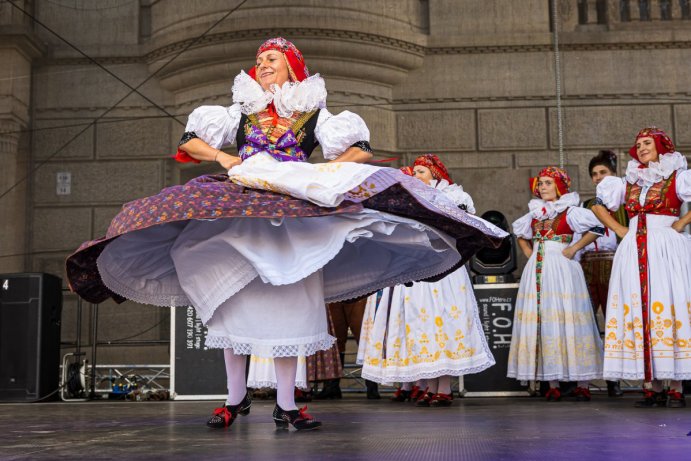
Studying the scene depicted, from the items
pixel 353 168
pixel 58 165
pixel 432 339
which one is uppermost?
pixel 58 165

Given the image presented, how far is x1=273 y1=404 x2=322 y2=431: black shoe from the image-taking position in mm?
3041

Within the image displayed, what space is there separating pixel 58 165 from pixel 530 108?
397 centimetres

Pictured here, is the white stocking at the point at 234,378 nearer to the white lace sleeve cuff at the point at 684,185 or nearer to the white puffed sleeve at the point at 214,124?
the white puffed sleeve at the point at 214,124

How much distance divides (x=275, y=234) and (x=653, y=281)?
2.33 meters

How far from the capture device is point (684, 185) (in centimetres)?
442

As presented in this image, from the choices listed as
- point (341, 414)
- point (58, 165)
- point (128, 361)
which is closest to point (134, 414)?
point (341, 414)

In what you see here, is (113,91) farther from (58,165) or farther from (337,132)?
(337,132)

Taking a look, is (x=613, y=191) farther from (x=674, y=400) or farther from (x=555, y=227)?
(x=674, y=400)

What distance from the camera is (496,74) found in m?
7.48

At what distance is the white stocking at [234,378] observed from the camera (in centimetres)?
319

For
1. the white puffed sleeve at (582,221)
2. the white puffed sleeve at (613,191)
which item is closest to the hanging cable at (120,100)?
the white puffed sleeve at (582,221)

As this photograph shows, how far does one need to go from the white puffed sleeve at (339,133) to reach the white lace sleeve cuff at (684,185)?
78.2 inches

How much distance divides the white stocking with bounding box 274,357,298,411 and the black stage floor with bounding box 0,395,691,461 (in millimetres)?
117

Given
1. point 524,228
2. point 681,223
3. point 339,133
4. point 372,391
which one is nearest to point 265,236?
point 339,133
